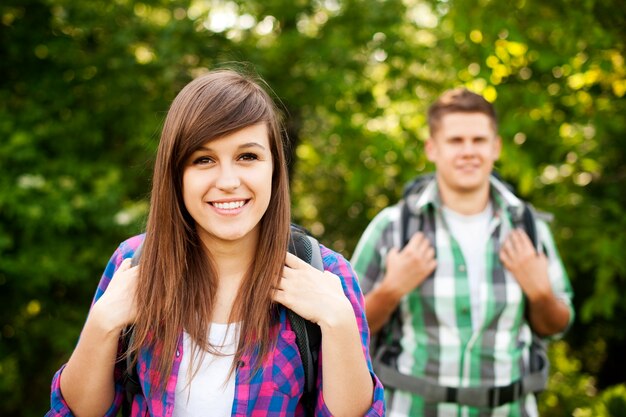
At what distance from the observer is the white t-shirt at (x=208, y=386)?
6.15 ft

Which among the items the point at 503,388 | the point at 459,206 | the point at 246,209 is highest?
the point at 459,206

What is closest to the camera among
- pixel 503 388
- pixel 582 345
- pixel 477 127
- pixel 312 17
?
pixel 503 388

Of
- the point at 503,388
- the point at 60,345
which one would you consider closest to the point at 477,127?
the point at 503,388

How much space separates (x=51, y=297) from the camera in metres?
5.28

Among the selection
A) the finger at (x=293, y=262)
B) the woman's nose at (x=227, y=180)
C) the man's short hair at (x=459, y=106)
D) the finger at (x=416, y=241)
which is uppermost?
the man's short hair at (x=459, y=106)

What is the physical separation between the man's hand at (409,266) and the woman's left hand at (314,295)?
1.13 meters

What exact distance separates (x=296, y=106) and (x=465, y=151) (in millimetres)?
2737

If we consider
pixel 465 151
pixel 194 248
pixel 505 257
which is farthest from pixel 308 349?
pixel 465 151

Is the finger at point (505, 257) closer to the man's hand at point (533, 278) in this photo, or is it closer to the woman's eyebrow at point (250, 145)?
the man's hand at point (533, 278)

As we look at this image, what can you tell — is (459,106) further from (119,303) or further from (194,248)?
(119,303)

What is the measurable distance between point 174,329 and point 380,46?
3.81 m

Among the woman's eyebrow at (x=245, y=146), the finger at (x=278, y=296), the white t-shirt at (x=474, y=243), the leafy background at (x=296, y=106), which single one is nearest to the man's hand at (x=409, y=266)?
the white t-shirt at (x=474, y=243)

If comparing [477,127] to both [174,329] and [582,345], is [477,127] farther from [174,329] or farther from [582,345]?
[582,345]

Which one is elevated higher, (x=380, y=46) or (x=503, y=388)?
(x=380, y=46)
